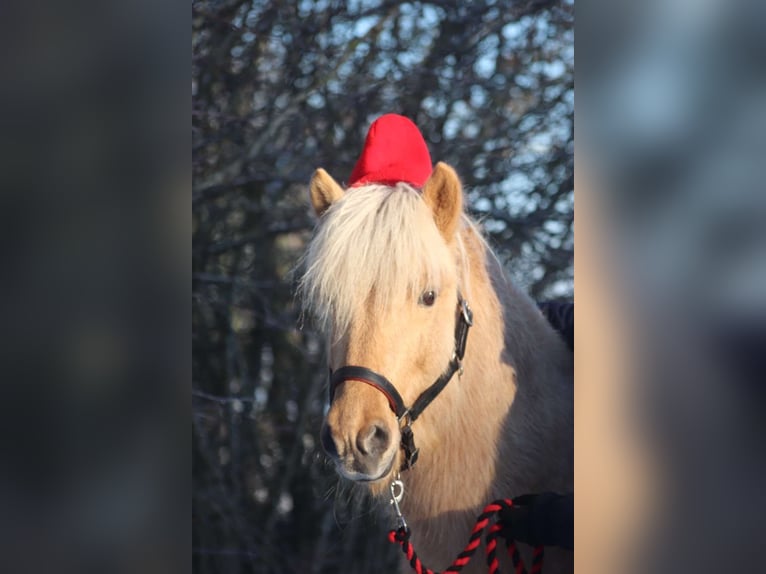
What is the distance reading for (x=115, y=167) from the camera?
1303 mm

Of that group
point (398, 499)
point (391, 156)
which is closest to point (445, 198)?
point (391, 156)

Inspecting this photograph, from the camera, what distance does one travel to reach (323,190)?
229 cm

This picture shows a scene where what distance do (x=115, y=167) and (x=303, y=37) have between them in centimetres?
282

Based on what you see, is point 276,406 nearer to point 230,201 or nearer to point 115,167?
point 230,201

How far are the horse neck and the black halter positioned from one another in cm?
5

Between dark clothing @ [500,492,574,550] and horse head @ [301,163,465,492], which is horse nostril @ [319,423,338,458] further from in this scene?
dark clothing @ [500,492,574,550]

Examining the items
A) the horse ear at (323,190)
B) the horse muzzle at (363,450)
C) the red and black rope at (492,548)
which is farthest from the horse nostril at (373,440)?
the horse ear at (323,190)

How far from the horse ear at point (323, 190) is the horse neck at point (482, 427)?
14.8 inches

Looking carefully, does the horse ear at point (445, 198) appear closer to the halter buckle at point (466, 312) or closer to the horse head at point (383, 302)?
the horse head at point (383, 302)

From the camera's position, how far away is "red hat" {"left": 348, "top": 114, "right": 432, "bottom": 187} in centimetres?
229

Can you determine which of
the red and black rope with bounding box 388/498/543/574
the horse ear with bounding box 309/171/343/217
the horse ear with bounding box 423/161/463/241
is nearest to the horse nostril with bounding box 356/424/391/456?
the red and black rope with bounding box 388/498/543/574

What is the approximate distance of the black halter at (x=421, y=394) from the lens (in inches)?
75.0

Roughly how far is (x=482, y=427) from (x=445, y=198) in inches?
24.1

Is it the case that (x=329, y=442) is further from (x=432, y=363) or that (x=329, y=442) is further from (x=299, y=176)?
(x=299, y=176)
